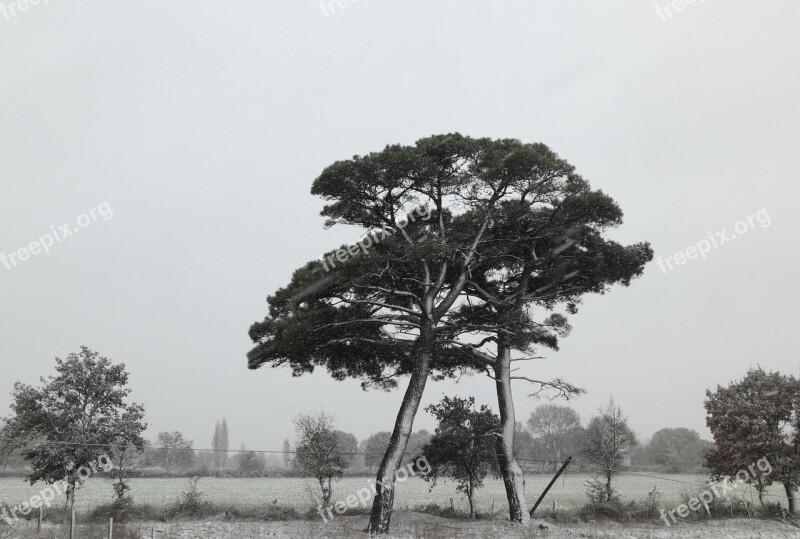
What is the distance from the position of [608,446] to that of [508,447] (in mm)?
7312

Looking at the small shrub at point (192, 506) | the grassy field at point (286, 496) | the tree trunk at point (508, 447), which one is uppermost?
the tree trunk at point (508, 447)

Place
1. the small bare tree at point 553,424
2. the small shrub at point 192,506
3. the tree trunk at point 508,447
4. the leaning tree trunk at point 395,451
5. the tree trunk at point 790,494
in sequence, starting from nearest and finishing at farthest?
the leaning tree trunk at point 395,451
the tree trunk at point 508,447
the small shrub at point 192,506
the tree trunk at point 790,494
the small bare tree at point 553,424

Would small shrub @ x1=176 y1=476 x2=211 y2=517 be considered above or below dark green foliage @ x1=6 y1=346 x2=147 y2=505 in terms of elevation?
below

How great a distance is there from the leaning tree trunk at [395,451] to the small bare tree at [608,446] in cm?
1073

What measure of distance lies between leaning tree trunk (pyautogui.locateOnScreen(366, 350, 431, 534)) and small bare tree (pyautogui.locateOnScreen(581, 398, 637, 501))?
10.7m

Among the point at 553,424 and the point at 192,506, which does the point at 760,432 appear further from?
the point at 553,424

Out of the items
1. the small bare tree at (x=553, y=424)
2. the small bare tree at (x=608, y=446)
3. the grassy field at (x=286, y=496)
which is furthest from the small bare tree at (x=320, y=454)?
the small bare tree at (x=553, y=424)

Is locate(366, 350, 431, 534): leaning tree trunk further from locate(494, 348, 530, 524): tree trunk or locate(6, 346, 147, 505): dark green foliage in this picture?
locate(6, 346, 147, 505): dark green foliage

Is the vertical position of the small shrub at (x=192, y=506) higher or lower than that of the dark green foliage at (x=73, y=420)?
lower

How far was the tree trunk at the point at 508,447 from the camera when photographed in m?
17.6

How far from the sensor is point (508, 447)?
1828 cm

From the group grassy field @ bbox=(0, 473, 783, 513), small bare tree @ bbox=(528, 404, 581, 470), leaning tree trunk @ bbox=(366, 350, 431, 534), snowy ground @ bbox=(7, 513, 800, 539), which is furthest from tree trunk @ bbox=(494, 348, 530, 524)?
small bare tree @ bbox=(528, 404, 581, 470)

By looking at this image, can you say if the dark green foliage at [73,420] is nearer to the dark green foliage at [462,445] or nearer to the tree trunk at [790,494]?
the dark green foliage at [462,445]

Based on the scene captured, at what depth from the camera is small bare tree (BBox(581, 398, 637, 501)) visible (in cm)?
2272
